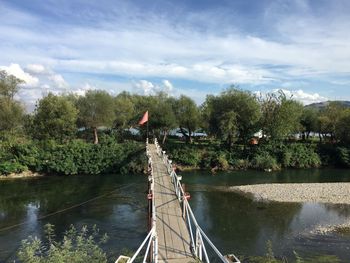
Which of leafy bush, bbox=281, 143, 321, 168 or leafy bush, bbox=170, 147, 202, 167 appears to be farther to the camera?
leafy bush, bbox=281, 143, 321, 168

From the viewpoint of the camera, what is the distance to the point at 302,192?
110 ft

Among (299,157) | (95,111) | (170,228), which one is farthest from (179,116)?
(170,228)

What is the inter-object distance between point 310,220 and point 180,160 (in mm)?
24115

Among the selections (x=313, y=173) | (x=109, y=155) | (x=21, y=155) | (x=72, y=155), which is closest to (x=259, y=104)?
(x=313, y=173)

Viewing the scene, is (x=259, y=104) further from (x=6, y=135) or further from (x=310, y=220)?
(x=6, y=135)

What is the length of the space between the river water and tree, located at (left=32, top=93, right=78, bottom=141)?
8519 mm

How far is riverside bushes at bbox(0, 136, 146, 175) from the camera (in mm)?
42938

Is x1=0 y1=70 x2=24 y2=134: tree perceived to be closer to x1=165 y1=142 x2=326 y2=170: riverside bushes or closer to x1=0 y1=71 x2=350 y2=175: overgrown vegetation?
x1=0 y1=71 x2=350 y2=175: overgrown vegetation

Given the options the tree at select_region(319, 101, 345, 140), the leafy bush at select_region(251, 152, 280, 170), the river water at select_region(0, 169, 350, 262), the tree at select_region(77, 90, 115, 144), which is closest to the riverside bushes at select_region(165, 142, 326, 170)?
the leafy bush at select_region(251, 152, 280, 170)

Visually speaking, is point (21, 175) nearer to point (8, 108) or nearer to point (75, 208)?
Result: point (8, 108)

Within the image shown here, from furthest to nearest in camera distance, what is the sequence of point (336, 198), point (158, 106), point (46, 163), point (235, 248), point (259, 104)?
point (158, 106) → point (259, 104) → point (46, 163) → point (336, 198) → point (235, 248)

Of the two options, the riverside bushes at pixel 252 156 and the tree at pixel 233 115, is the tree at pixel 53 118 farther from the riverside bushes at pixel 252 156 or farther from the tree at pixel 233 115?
the tree at pixel 233 115

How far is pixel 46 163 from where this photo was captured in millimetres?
43062

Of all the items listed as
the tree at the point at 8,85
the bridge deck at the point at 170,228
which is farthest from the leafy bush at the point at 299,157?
the tree at the point at 8,85
